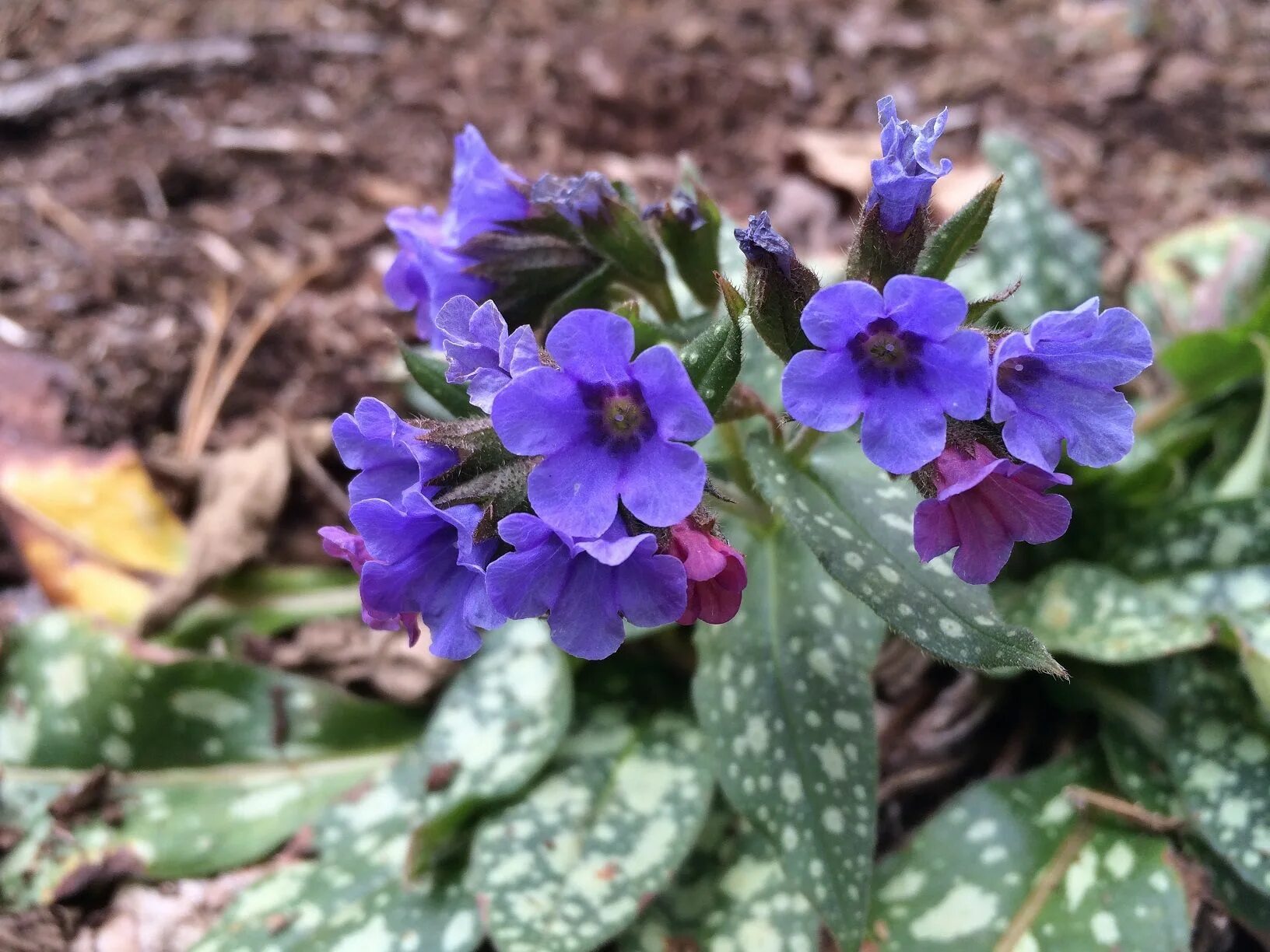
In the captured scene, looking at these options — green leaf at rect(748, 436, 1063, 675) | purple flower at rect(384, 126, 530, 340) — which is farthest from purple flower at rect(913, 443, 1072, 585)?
purple flower at rect(384, 126, 530, 340)

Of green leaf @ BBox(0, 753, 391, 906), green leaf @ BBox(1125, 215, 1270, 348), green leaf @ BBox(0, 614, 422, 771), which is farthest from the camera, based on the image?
green leaf @ BBox(1125, 215, 1270, 348)

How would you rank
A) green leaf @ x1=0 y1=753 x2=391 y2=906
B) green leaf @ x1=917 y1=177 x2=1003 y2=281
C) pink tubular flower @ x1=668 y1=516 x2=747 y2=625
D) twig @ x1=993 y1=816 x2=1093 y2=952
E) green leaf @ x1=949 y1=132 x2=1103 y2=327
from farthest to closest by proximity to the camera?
1. green leaf @ x1=949 y1=132 x2=1103 y2=327
2. green leaf @ x1=0 y1=753 x2=391 y2=906
3. twig @ x1=993 y1=816 x2=1093 y2=952
4. green leaf @ x1=917 y1=177 x2=1003 y2=281
5. pink tubular flower @ x1=668 y1=516 x2=747 y2=625

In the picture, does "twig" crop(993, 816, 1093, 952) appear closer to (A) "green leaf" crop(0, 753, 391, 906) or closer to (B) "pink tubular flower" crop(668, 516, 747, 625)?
(B) "pink tubular flower" crop(668, 516, 747, 625)

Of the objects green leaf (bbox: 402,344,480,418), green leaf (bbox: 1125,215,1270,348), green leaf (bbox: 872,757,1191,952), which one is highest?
green leaf (bbox: 402,344,480,418)

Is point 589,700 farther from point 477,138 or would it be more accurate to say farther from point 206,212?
point 206,212

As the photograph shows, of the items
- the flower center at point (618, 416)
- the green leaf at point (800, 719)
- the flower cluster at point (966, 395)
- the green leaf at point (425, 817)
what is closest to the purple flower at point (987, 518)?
the flower cluster at point (966, 395)

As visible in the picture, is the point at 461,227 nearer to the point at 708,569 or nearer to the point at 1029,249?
the point at 708,569

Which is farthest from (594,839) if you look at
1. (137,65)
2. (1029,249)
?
(137,65)
